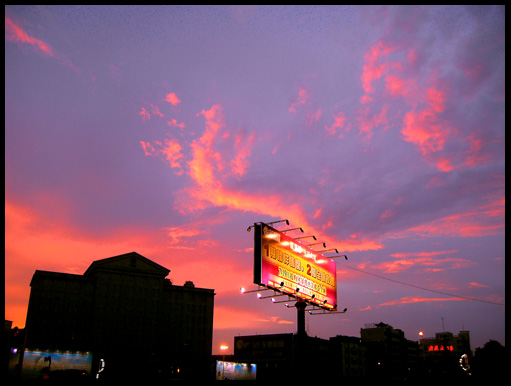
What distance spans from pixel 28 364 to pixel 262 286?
58.8 meters

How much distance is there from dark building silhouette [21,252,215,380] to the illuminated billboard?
60454 mm

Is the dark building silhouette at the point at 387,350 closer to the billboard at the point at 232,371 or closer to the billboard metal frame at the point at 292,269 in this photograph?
the billboard at the point at 232,371

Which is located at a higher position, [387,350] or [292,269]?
[292,269]

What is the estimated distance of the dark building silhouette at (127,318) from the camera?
86.2 m

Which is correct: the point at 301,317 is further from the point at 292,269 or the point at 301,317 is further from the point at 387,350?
the point at 387,350

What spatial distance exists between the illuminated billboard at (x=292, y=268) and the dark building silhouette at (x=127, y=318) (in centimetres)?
6045

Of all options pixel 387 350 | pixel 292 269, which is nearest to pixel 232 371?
pixel 292 269

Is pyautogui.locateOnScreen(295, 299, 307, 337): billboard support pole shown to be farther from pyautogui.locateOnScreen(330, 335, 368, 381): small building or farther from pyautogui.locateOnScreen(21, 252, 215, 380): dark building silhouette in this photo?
pyautogui.locateOnScreen(330, 335, 368, 381): small building

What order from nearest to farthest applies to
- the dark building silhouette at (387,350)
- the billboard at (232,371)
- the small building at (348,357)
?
the billboard at (232,371) < the small building at (348,357) < the dark building silhouette at (387,350)

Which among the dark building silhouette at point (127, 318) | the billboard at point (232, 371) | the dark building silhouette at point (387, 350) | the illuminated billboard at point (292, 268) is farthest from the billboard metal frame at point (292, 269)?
the dark building silhouette at point (387, 350)

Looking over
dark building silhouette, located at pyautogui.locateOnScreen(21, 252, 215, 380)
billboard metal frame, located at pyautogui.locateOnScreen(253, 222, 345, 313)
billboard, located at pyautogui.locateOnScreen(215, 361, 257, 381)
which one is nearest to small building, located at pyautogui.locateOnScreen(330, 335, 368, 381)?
billboard, located at pyautogui.locateOnScreen(215, 361, 257, 381)

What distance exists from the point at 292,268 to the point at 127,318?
7430 cm

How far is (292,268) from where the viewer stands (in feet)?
96.3

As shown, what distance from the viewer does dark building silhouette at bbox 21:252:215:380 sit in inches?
3396
